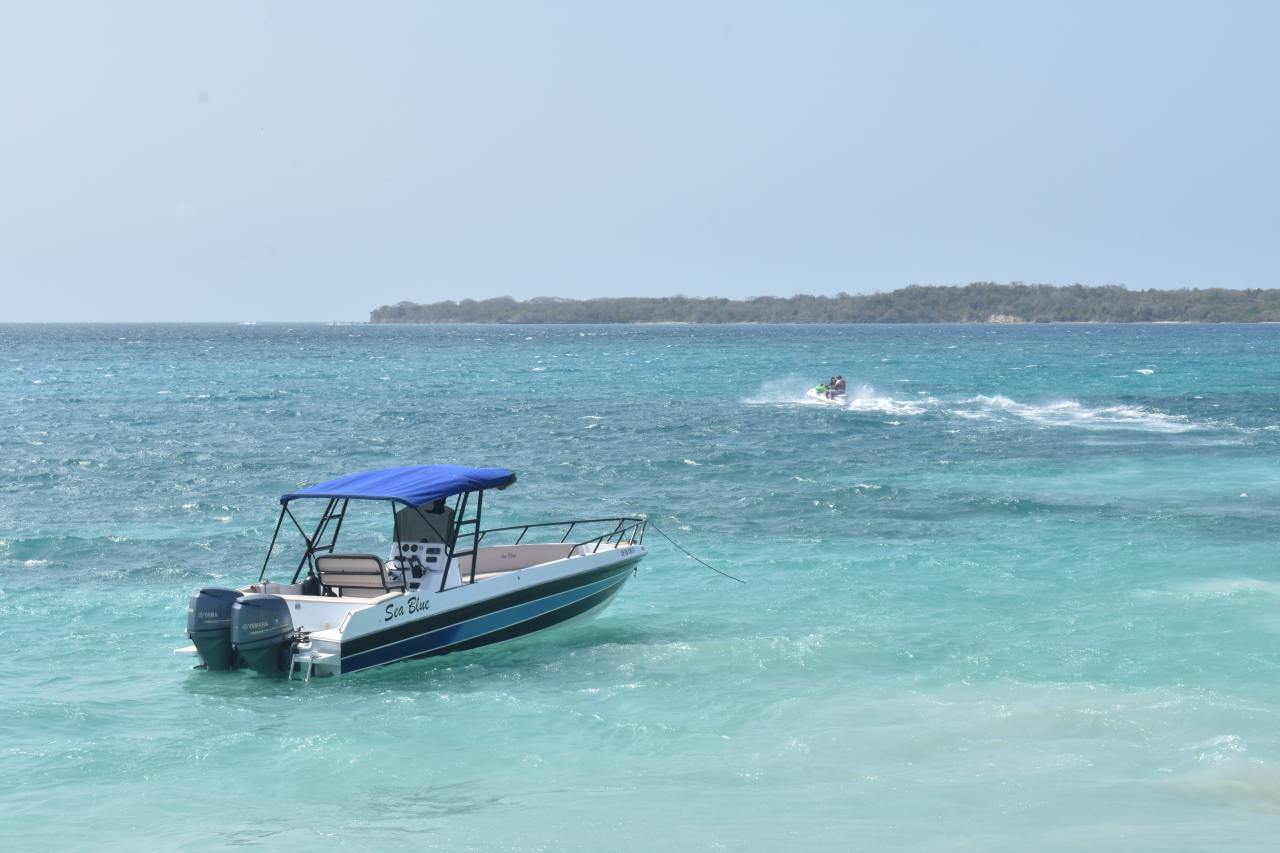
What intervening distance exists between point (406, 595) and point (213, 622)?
96.6 inches

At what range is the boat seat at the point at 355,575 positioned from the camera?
19109 mm

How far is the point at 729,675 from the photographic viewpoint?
1814cm

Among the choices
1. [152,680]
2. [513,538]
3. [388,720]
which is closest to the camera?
[388,720]

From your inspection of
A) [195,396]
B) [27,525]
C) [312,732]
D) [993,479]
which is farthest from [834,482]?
[195,396]

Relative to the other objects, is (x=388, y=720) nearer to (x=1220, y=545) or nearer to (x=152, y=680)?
(x=152, y=680)

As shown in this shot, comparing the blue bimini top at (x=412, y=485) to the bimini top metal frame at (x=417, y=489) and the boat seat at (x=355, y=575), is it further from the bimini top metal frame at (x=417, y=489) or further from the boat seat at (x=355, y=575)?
the boat seat at (x=355, y=575)

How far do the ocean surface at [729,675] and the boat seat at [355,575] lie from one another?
1247 millimetres

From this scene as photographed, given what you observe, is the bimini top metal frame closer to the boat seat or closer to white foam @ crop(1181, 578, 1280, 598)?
the boat seat

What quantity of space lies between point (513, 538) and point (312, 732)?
507 inches

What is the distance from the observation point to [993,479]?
119 ft

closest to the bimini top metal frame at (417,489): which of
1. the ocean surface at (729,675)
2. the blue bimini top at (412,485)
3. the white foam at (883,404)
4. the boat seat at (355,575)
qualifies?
the blue bimini top at (412,485)

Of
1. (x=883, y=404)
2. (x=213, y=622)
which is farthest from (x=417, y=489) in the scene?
(x=883, y=404)

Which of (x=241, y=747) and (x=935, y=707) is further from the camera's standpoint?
(x=935, y=707)

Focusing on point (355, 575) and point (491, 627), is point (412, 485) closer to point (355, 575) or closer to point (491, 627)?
point (355, 575)
